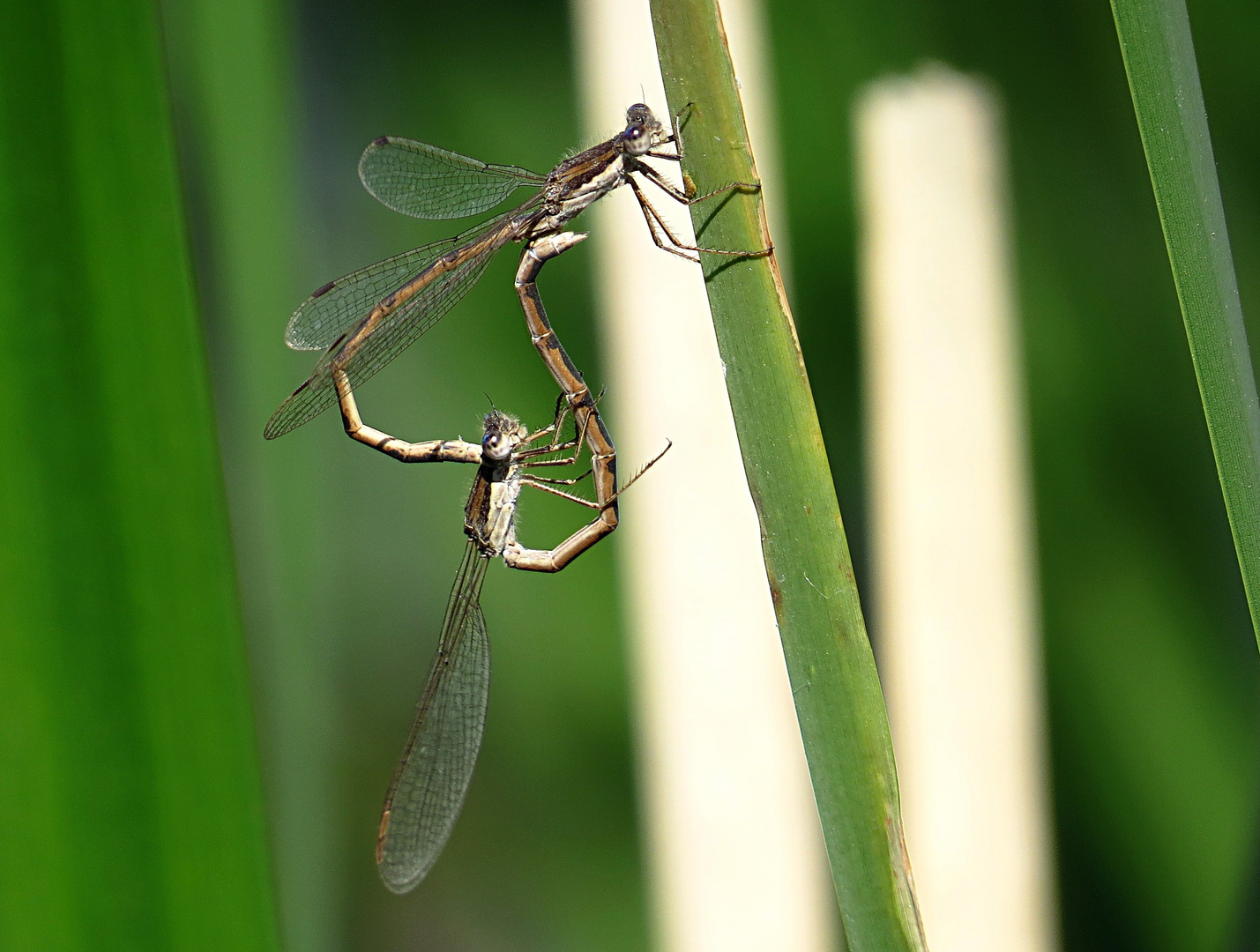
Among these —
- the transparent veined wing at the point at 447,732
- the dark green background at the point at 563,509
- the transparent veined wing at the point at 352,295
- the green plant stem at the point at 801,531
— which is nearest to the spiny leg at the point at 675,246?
the green plant stem at the point at 801,531

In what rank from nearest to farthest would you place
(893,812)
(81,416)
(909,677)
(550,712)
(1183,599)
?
1. (893,812)
2. (81,416)
3. (1183,599)
4. (909,677)
5. (550,712)

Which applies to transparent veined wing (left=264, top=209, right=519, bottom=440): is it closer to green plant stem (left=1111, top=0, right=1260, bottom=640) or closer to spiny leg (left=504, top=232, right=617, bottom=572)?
spiny leg (left=504, top=232, right=617, bottom=572)

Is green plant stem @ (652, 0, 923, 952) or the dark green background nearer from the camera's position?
green plant stem @ (652, 0, 923, 952)

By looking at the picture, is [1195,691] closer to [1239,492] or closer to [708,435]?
[708,435]

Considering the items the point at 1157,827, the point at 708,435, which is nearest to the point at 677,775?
the point at 708,435

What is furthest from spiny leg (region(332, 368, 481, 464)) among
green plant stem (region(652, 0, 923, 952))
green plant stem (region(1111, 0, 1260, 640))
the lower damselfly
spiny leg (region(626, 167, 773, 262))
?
green plant stem (region(1111, 0, 1260, 640))

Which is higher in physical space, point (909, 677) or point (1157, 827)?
point (909, 677)
